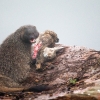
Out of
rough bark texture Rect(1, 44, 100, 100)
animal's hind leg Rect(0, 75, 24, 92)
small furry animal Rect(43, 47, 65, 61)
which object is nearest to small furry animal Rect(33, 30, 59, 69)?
small furry animal Rect(43, 47, 65, 61)

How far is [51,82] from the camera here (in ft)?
33.0

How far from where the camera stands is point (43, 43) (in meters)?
12.8

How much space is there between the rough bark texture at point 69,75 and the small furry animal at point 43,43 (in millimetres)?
382

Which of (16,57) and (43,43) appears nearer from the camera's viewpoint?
(16,57)

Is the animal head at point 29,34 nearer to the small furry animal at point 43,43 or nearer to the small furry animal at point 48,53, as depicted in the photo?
the small furry animal at point 43,43

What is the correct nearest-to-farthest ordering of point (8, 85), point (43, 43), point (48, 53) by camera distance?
point (8, 85) → point (48, 53) → point (43, 43)

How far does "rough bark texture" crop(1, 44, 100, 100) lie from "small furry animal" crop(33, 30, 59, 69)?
0.38 meters

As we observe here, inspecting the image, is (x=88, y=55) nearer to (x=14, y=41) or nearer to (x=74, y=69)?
(x=74, y=69)

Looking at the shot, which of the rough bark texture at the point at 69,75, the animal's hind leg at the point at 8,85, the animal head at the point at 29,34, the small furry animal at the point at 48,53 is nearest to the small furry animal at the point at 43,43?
the small furry animal at the point at 48,53

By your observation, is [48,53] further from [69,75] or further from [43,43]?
[69,75]

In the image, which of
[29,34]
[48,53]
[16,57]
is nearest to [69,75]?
[48,53]

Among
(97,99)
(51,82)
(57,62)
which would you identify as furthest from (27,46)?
(97,99)

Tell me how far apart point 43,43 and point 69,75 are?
3.21 m

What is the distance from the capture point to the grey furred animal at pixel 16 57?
1085 centimetres
